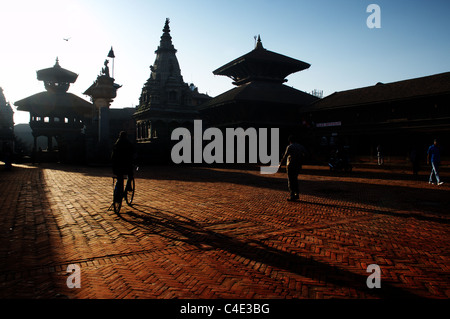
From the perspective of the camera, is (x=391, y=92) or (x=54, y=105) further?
(x=54, y=105)

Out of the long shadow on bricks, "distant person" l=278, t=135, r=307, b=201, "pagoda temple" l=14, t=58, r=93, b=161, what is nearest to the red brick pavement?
the long shadow on bricks

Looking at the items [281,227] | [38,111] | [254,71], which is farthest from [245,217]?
[38,111]

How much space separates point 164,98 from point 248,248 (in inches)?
1648

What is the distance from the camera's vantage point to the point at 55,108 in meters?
43.5

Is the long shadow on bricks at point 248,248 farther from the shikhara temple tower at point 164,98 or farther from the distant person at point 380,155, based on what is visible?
the shikhara temple tower at point 164,98

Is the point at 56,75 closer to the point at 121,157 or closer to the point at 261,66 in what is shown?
the point at 261,66

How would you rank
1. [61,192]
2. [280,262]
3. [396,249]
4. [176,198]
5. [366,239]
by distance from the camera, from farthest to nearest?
[61,192]
[176,198]
[366,239]
[396,249]
[280,262]

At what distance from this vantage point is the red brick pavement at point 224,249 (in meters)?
3.00

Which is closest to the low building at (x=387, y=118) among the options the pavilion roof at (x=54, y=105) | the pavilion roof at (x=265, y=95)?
the pavilion roof at (x=265, y=95)

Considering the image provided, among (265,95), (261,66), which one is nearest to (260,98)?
(265,95)

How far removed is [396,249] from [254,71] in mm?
30312

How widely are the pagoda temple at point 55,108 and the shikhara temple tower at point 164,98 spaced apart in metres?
9.79
